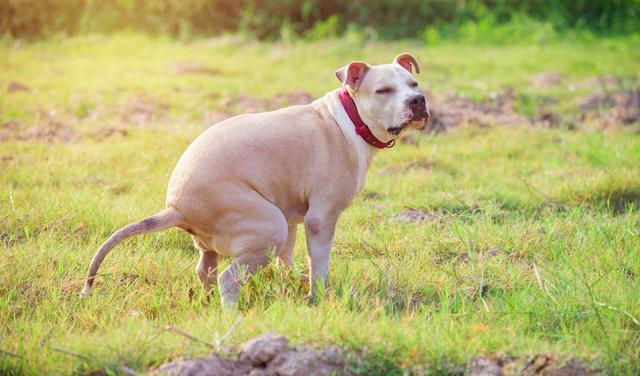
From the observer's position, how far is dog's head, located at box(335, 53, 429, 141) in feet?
15.3

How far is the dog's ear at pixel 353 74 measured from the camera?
480 centimetres

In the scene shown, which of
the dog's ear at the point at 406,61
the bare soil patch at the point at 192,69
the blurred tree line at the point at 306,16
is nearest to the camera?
the dog's ear at the point at 406,61

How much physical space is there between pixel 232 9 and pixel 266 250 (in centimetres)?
1192

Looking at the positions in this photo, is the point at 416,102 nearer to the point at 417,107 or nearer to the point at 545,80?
the point at 417,107

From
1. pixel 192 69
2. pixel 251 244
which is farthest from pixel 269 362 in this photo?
pixel 192 69

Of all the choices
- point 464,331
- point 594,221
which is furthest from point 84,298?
point 594,221

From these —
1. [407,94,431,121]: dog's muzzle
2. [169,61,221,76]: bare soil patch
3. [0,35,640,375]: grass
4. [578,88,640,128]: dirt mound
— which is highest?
[407,94,431,121]: dog's muzzle

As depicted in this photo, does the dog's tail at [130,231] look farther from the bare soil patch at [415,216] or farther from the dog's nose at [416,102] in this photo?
the bare soil patch at [415,216]

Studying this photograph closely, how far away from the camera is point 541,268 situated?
4754 millimetres

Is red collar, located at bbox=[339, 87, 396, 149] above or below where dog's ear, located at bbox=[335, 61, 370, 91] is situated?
below

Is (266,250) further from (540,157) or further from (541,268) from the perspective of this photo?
(540,157)

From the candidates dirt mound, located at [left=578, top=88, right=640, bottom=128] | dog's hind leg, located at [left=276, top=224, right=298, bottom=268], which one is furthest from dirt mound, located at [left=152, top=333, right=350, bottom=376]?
dirt mound, located at [left=578, top=88, right=640, bottom=128]

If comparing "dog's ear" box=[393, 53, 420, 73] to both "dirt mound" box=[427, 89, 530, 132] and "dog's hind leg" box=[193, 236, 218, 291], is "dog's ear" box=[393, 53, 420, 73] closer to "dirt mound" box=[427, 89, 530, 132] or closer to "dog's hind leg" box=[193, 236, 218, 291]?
"dog's hind leg" box=[193, 236, 218, 291]

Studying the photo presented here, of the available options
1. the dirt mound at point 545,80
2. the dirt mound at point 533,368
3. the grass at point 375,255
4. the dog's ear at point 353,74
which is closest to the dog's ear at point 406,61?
the dog's ear at point 353,74
